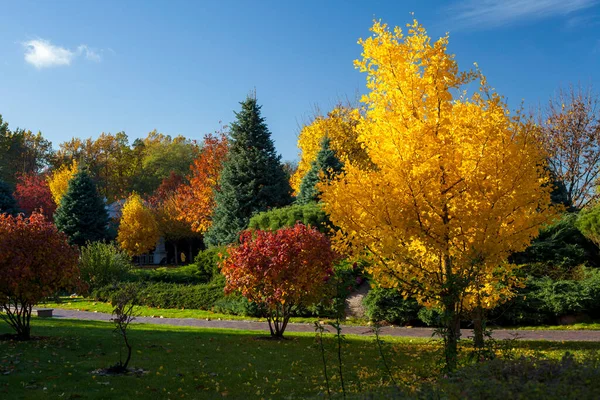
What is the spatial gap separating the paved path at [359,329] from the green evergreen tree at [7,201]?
67.2ft

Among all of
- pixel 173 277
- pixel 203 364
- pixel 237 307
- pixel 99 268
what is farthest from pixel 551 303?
pixel 99 268

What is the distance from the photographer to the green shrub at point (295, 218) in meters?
17.9

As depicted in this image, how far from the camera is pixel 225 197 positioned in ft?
87.8

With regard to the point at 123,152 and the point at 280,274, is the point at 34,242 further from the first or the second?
the point at 123,152

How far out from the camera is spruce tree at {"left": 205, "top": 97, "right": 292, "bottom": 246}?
2645 cm

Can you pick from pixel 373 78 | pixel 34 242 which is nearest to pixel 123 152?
pixel 34 242

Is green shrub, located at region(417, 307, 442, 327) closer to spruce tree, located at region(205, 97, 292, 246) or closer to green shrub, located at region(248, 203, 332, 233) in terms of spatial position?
green shrub, located at region(248, 203, 332, 233)

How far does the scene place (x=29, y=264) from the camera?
33.9 feet

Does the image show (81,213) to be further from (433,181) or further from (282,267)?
(433,181)

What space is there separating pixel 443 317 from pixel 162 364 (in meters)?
4.87

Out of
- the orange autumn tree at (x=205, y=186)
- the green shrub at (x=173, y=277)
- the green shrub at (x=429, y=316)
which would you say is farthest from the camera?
the orange autumn tree at (x=205, y=186)

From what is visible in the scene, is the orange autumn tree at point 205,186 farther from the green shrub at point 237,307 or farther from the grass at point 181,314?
the green shrub at point 237,307

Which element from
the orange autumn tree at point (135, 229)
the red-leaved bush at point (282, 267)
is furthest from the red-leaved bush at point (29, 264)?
the orange autumn tree at point (135, 229)

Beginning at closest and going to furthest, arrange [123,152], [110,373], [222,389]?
1. [222,389]
2. [110,373]
3. [123,152]
